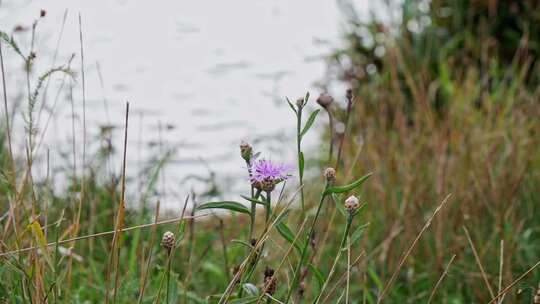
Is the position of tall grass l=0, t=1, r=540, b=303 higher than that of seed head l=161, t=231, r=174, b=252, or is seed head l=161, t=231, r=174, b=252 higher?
seed head l=161, t=231, r=174, b=252

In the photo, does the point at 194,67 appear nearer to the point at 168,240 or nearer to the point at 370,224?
the point at 370,224

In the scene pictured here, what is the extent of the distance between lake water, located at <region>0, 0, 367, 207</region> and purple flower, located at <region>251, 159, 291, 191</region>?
2.46 m

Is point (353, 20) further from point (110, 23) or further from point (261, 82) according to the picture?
point (110, 23)

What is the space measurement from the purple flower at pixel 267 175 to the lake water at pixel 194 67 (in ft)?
8.08

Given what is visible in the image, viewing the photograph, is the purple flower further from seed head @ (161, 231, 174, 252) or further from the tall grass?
the tall grass

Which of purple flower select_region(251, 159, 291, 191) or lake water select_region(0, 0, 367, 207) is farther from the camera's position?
lake water select_region(0, 0, 367, 207)

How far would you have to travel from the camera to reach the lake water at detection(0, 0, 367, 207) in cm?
470

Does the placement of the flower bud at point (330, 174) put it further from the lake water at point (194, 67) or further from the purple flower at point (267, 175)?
the lake water at point (194, 67)

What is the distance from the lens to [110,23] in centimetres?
631

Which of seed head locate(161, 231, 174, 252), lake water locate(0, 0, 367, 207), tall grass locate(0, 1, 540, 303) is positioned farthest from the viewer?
lake water locate(0, 0, 367, 207)

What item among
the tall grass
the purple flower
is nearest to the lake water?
the tall grass

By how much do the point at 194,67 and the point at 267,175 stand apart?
4.85 meters

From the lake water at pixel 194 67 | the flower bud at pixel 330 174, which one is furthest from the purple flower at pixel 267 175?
the lake water at pixel 194 67

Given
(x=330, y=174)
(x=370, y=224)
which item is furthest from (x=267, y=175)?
(x=370, y=224)
